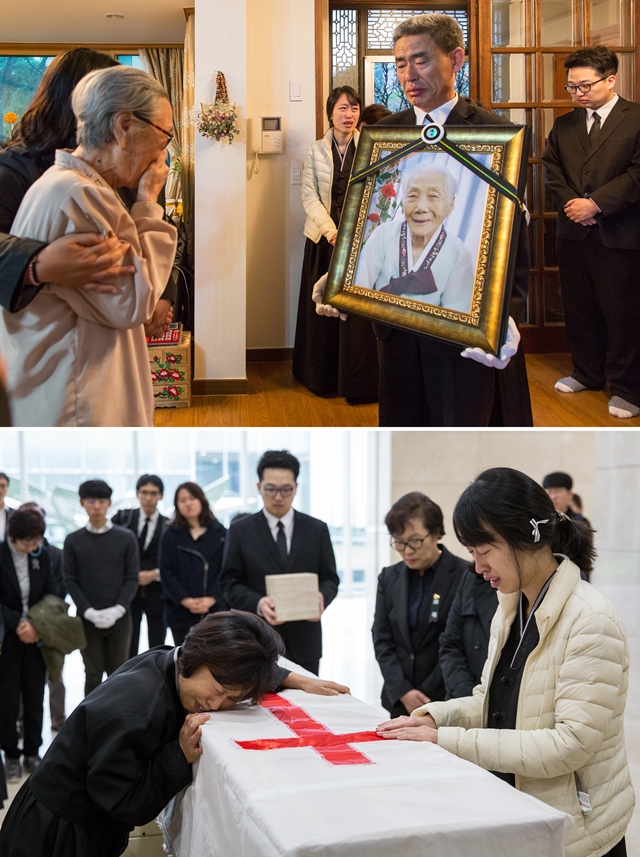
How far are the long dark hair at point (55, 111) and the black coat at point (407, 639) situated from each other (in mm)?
1822

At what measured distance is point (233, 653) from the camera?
171 centimetres

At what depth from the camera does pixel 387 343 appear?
8.47 feet

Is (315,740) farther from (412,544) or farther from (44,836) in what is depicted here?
(412,544)

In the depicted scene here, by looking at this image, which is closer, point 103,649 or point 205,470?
point 103,649

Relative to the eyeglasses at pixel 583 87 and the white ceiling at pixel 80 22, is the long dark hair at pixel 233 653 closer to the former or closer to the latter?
the white ceiling at pixel 80 22

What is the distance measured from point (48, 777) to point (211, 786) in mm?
376

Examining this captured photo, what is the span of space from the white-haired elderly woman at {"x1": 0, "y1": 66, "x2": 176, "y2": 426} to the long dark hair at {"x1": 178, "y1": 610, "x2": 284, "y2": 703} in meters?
0.47

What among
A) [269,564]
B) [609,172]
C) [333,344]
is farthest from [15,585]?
[609,172]

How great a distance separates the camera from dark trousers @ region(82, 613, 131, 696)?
377cm

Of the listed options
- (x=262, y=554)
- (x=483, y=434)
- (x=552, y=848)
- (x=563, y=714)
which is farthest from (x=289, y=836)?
(x=483, y=434)

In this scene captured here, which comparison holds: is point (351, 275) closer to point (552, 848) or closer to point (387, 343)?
point (387, 343)

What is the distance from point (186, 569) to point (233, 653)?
2.15m

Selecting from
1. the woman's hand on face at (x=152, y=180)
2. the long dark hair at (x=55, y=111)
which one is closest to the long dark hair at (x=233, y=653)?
the woman's hand on face at (x=152, y=180)

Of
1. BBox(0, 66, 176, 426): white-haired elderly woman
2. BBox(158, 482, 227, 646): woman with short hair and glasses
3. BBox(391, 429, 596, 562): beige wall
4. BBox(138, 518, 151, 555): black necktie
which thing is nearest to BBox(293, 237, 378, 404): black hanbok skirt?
BBox(158, 482, 227, 646): woman with short hair and glasses
